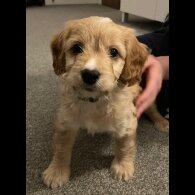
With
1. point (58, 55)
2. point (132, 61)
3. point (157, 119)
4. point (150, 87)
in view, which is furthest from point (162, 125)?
point (58, 55)

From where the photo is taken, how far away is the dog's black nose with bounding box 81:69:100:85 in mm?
853

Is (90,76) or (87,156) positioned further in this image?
(87,156)

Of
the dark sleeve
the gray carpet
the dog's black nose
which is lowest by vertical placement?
the gray carpet

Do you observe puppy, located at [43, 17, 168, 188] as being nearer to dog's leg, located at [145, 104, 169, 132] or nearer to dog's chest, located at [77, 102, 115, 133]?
dog's chest, located at [77, 102, 115, 133]

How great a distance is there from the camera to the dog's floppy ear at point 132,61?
39.2 inches

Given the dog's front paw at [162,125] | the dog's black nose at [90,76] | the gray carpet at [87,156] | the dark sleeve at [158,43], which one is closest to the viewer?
the dog's black nose at [90,76]

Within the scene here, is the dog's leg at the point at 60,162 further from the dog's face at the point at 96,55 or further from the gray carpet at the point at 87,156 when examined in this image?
the dog's face at the point at 96,55

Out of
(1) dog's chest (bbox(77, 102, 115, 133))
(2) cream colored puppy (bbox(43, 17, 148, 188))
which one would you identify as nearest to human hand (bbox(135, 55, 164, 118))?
(2) cream colored puppy (bbox(43, 17, 148, 188))

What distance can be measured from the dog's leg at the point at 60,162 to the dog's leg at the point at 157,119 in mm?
479

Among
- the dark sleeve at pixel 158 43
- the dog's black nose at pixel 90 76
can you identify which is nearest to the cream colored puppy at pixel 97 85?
the dog's black nose at pixel 90 76

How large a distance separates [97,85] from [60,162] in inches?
15.9

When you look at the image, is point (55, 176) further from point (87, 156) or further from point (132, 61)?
point (132, 61)

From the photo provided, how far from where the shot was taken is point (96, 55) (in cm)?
92
